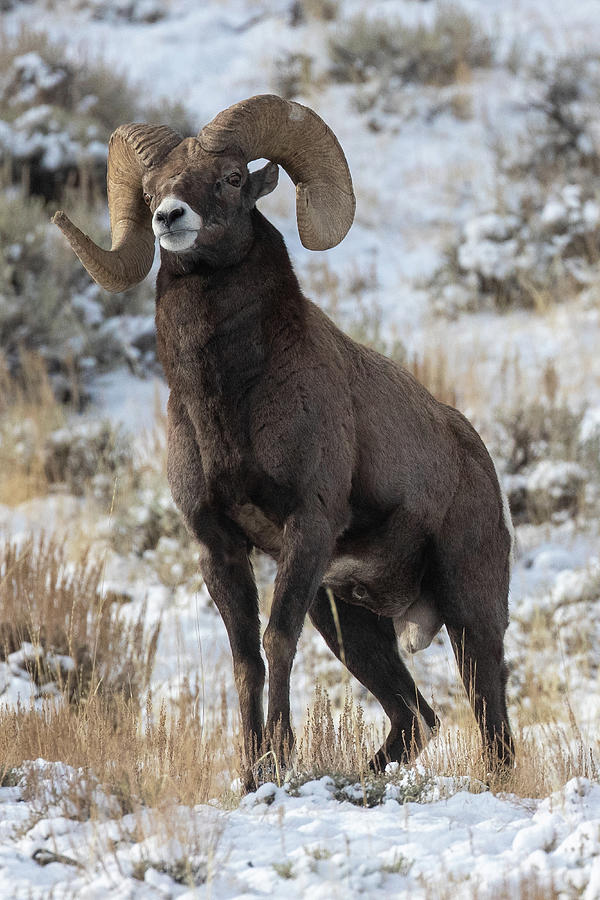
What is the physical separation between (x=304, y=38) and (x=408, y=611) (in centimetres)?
1199

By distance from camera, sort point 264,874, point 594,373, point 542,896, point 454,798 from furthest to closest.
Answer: point 594,373, point 454,798, point 264,874, point 542,896

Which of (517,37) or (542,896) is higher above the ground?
(517,37)

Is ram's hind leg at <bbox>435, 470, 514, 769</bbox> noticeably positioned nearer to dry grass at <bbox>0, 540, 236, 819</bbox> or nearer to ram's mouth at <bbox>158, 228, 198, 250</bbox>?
dry grass at <bbox>0, 540, 236, 819</bbox>

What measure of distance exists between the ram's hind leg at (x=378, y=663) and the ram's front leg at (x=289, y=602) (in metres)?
0.86

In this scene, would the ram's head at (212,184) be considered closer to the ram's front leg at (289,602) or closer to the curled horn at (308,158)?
the curled horn at (308,158)

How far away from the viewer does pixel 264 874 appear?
107 inches

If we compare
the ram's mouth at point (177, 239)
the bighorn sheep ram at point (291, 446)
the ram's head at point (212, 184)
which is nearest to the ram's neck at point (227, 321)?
the bighorn sheep ram at point (291, 446)

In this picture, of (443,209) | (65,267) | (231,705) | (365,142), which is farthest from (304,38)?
(231,705)

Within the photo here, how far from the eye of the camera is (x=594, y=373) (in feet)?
32.0

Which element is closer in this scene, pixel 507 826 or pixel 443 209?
pixel 507 826

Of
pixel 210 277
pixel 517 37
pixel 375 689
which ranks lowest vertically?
pixel 375 689

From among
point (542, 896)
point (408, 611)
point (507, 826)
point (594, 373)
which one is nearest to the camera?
point (542, 896)

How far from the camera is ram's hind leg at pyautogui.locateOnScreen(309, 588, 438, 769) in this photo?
4527mm

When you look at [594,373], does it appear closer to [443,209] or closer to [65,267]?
[443,209]
